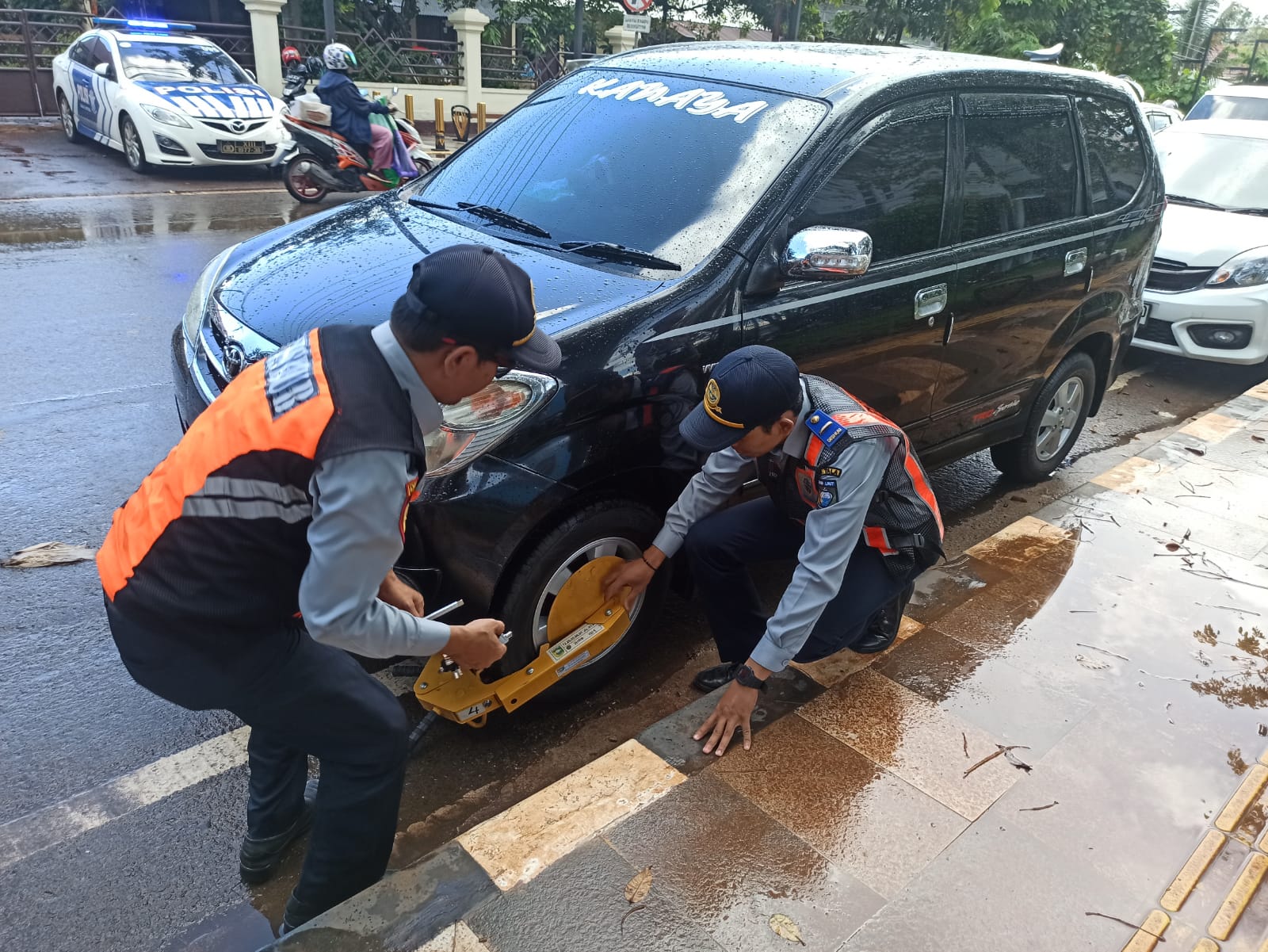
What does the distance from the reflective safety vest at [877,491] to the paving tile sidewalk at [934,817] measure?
532 millimetres

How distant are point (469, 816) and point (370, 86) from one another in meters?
17.1

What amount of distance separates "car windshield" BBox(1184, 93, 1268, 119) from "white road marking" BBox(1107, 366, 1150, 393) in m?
6.23

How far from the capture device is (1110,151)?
174 inches

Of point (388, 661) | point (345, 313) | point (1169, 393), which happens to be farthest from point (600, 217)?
point (1169, 393)

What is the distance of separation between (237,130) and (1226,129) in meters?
10.5

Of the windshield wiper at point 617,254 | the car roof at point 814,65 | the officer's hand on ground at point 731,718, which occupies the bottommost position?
the officer's hand on ground at point 731,718

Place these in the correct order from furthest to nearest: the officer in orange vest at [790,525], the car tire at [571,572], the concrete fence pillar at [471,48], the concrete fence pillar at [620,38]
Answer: the concrete fence pillar at [620,38] < the concrete fence pillar at [471,48] < the car tire at [571,572] < the officer in orange vest at [790,525]

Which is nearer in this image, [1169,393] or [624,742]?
[624,742]

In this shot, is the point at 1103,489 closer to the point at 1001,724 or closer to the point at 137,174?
the point at 1001,724

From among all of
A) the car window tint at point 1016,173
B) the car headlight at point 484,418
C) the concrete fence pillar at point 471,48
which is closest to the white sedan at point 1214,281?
the car window tint at point 1016,173

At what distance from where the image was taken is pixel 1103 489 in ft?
16.1

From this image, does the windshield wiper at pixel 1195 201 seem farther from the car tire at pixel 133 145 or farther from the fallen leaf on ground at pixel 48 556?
the car tire at pixel 133 145

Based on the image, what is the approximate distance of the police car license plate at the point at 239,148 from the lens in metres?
11.2

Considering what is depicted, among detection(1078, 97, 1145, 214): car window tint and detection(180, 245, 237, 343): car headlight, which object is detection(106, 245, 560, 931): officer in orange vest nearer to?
detection(180, 245, 237, 343): car headlight
